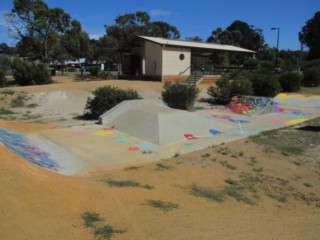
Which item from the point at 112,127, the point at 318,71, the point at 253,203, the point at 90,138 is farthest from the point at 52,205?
the point at 318,71

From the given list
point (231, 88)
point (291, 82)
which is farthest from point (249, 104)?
point (291, 82)

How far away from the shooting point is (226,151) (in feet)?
32.9

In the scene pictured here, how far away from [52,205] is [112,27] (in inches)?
1521

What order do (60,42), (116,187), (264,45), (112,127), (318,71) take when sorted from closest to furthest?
(116,187) < (112,127) < (318,71) < (60,42) < (264,45)

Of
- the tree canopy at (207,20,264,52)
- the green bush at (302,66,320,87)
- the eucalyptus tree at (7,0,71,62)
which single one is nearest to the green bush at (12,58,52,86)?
the eucalyptus tree at (7,0,71,62)

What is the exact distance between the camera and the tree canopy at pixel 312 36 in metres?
69.8

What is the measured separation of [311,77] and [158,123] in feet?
89.6

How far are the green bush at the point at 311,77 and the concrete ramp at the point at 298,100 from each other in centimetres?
1146

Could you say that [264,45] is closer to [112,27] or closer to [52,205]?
[112,27]

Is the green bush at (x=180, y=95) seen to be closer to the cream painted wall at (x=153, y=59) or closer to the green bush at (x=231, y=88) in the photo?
the green bush at (x=231, y=88)

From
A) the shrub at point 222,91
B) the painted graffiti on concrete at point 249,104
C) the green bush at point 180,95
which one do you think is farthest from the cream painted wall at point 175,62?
the green bush at point 180,95

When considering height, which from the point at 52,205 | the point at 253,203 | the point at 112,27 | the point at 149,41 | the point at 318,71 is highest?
the point at 112,27

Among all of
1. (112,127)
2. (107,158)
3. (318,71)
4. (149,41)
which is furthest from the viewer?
(318,71)

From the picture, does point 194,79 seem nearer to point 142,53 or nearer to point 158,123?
point 142,53
